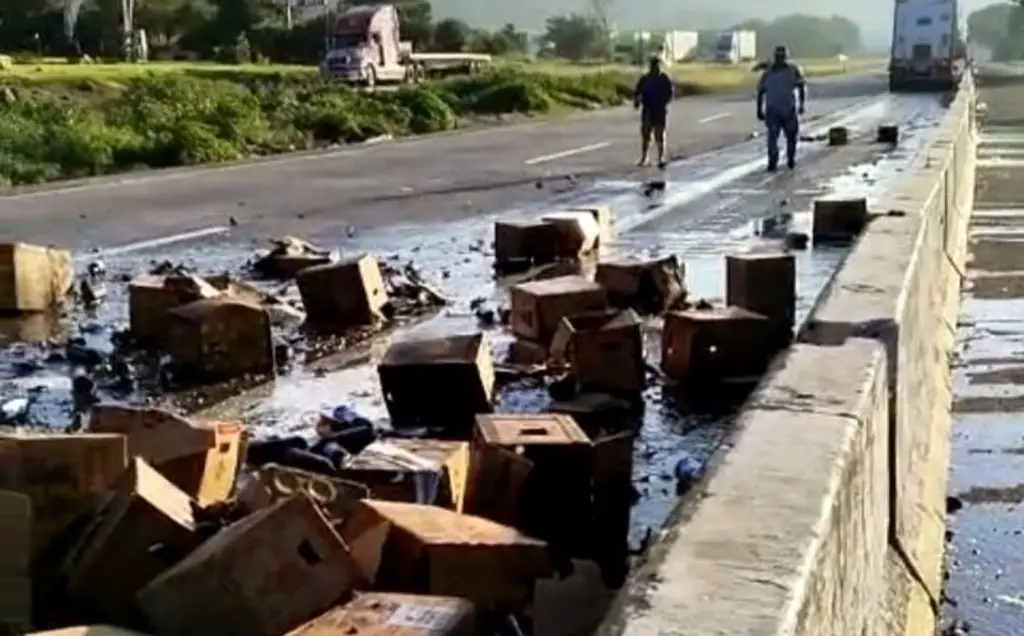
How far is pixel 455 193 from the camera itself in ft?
69.5

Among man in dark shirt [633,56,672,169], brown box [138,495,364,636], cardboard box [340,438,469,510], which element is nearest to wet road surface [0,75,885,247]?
man in dark shirt [633,56,672,169]

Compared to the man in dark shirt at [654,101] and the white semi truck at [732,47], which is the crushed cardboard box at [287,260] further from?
the white semi truck at [732,47]

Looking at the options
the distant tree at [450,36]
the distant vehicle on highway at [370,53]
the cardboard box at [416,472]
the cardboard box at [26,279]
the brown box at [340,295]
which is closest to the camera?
the cardboard box at [416,472]

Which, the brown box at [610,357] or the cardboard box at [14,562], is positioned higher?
the cardboard box at [14,562]

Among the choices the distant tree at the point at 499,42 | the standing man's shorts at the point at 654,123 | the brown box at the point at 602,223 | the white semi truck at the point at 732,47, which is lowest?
the white semi truck at the point at 732,47

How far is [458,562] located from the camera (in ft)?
15.4

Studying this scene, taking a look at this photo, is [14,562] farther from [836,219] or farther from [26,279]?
[836,219]

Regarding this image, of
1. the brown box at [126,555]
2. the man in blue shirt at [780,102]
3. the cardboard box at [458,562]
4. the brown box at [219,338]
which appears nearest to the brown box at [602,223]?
the brown box at [219,338]

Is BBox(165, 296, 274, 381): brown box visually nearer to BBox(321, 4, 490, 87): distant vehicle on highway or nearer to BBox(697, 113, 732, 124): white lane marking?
BBox(697, 113, 732, 124): white lane marking

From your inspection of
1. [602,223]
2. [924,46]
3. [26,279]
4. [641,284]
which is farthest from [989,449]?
[924,46]

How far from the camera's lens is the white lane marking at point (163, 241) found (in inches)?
563

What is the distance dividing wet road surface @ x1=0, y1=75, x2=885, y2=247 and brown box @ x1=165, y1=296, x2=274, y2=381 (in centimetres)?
667

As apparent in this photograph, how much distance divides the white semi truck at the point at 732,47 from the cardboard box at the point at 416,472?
123491 mm

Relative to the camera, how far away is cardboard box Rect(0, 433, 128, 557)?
510 centimetres
